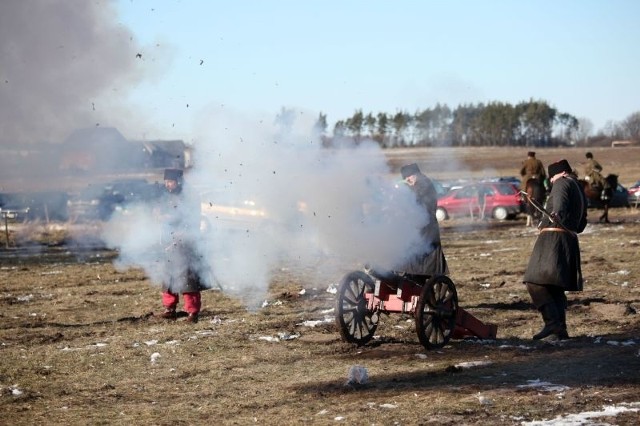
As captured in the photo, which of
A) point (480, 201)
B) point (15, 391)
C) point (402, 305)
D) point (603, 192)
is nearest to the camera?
point (15, 391)

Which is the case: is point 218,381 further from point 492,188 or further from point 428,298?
point 492,188

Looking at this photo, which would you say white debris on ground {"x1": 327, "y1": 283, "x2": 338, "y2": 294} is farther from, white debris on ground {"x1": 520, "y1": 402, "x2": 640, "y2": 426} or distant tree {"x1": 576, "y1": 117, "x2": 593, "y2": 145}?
distant tree {"x1": 576, "y1": 117, "x2": 593, "y2": 145}

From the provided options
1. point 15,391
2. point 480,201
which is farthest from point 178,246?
point 480,201

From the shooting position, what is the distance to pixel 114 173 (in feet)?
54.1

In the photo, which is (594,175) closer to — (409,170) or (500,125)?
(500,125)

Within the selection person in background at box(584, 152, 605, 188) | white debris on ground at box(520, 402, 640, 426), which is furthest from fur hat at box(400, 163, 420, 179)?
person in background at box(584, 152, 605, 188)

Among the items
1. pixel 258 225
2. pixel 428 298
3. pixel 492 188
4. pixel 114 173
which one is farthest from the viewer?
pixel 492 188

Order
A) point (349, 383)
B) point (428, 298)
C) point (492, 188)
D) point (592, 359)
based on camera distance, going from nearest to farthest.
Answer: point (349, 383)
point (592, 359)
point (428, 298)
point (492, 188)

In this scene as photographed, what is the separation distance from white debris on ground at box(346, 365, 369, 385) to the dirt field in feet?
0.30

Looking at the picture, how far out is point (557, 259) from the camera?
10398 mm

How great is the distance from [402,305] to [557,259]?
1.84m

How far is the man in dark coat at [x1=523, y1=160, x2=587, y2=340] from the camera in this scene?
34.1ft

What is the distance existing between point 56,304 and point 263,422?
27.8ft

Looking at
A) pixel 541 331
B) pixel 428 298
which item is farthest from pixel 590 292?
pixel 428 298
